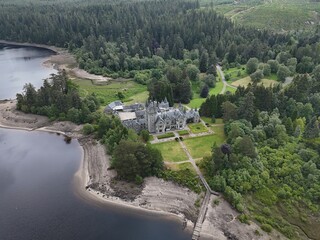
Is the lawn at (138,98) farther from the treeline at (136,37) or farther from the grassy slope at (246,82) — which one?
the grassy slope at (246,82)

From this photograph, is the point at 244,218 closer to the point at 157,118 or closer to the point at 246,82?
the point at 157,118

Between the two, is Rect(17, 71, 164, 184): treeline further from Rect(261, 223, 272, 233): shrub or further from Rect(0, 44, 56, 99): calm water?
Rect(0, 44, 56, 99): calm water

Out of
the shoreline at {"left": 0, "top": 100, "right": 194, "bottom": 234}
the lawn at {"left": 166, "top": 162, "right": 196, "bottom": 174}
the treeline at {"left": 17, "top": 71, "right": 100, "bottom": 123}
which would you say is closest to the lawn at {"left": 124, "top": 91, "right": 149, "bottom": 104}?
the treeline at {"left": 17, "top": 71, "right": 100, "bottom": 123}

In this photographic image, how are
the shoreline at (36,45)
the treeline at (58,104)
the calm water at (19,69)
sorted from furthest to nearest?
the shoreline at (36,45) → the calm water at (19,69) → the treeline at (58,104)

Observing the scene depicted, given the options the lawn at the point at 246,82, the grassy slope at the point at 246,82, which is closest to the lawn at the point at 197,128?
the lawn at the point at 246,82

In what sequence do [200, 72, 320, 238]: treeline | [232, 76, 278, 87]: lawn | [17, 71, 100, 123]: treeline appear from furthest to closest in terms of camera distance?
[232, 76, 278, 87]: lawn
[17, 71, 100, 123]: treeline
[200, 72, 320, 238]: treeline

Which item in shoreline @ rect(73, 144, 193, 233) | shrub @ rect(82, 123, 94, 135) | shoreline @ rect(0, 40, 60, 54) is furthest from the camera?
shoreline @ rect(0, 40, 60, 54)

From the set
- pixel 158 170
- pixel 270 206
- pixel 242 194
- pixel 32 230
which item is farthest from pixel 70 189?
pixel 270 206
